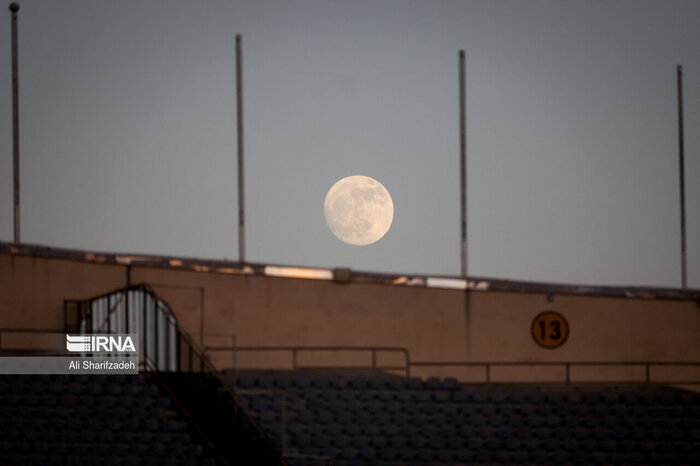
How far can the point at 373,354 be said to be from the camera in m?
23.9

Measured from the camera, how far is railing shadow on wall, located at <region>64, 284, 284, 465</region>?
1864cm

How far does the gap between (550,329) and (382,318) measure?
372cm

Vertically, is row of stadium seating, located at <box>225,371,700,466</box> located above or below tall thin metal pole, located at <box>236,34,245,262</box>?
below

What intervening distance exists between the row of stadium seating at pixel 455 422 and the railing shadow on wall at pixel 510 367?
84 cm

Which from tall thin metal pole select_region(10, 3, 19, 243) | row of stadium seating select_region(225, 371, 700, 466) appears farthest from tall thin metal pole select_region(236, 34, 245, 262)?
tall thin metal pole select_region(10, 3, 19, 243)

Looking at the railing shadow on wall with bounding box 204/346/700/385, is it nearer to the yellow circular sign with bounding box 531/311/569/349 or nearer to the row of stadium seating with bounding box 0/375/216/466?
the yellow circular sign with bounding box 531/311/569/349

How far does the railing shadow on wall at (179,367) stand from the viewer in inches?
734

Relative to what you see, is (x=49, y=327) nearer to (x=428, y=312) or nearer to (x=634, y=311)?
(x=428, y=312)

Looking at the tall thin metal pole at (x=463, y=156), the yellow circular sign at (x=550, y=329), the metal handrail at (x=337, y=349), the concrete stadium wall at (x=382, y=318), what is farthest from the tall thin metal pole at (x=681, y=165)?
the metal handrail at (x=337, y=349)

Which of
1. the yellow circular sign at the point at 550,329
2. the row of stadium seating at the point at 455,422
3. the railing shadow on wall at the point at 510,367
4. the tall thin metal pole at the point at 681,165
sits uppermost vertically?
the tall thin metal pole at the point at 681,165

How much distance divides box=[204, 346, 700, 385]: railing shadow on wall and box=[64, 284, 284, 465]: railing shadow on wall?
2048 mm

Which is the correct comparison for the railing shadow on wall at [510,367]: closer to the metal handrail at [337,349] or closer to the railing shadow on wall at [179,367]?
the metal handrail at [337,349]

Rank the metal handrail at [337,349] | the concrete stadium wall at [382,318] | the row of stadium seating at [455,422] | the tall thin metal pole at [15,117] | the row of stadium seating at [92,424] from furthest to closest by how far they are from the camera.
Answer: the tall thin metal pole at [15,117]
the concrete stadium wall at [382,318]
the metal handrail at [337,349]
the row of stadium seating at [455,422]
the row of stadium seating at [92,424]

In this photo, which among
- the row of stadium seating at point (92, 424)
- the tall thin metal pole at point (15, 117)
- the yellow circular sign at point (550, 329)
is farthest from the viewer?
the yellow circular sign at point (550, 329)
